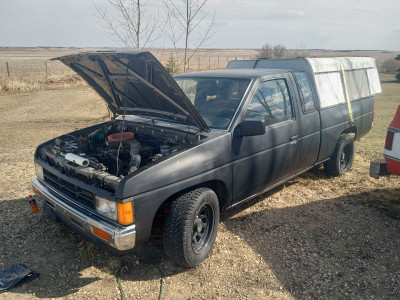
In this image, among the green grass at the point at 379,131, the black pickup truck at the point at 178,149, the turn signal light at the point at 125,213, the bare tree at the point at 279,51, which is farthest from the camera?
the bare tree at the point at 279,51

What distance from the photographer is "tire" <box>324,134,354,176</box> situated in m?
5.21

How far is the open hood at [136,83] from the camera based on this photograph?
2.97 m

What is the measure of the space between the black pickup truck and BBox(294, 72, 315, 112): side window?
0.02m

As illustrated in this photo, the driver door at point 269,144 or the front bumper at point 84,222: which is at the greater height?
the driver door at point 269,144

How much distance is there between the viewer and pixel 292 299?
109 inches

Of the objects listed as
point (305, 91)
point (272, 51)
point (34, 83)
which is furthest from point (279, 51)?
point (305, 91)

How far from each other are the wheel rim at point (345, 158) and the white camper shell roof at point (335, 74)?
34.3 inches

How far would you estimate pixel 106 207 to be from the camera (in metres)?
2.66

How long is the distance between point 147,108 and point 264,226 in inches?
81.1

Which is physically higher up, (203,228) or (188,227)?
(188,227)

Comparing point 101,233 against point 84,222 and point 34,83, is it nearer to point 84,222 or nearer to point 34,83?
point 84,222

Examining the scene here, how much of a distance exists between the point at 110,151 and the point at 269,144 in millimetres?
1806

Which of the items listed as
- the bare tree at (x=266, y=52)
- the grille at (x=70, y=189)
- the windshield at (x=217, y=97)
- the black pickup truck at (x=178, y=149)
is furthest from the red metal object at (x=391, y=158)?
the bare tree at (x=266, y=52)

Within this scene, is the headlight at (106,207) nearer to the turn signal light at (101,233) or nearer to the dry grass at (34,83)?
the turn signal light at (101,233)
